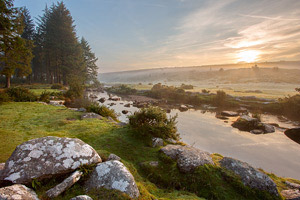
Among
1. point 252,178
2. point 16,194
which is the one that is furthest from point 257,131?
point 16,194

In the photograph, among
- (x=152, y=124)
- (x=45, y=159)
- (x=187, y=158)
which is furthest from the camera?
(x=152, y=124)

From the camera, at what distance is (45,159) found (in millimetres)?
3732

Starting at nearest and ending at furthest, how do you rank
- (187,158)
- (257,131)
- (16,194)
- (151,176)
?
(16,194) < (151,176) < (187,158) < (257,131)

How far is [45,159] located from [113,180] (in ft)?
6.06

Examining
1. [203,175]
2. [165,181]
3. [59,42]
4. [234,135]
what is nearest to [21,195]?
[165,181]

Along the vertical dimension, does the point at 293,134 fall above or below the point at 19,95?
below

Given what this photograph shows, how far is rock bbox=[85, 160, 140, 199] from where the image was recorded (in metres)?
3.41

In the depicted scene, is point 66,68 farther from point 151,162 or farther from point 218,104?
point 151,162

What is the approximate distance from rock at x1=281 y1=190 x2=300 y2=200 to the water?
10.4 ft

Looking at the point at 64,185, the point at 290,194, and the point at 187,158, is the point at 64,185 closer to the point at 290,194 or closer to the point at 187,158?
the point at 187,158

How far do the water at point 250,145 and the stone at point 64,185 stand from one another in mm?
8988

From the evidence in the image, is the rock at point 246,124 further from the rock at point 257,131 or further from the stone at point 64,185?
the stone at point 64,185

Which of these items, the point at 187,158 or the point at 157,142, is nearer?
the point at 187,158

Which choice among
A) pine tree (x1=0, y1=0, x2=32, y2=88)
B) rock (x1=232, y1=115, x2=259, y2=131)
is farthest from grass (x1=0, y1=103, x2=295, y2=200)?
pine tree (x1=0, y1=0, x2=32, y2=88)
